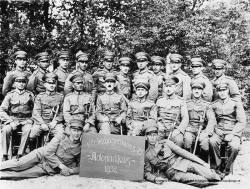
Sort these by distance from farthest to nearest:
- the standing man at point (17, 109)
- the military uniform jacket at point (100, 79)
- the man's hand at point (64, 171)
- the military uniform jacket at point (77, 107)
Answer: the military uniform jacket at point (100, 79), the military uniform jacket at point (77, 107), the standing man at point (17, 109), the man's hand at point (64, 171)

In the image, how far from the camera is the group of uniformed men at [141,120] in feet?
14.6

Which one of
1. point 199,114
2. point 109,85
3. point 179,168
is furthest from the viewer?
point 109,85

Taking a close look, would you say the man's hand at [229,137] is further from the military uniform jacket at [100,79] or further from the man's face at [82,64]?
the man's face at [82,64]

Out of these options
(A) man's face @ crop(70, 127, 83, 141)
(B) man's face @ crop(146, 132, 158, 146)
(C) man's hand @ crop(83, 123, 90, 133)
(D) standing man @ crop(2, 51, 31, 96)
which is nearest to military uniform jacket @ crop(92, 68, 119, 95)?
(C) man's hand @ crop(83, 123, 90, 133)

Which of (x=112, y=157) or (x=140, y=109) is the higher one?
(x=140, y=109)

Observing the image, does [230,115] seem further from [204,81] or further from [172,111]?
[172,111]

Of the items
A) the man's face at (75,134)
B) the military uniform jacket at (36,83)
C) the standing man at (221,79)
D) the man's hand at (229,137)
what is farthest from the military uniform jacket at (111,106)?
the standing man at (221,79)

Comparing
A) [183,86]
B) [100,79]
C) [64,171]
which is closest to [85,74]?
[100,79]

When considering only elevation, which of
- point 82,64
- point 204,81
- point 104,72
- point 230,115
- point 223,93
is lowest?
point 230,115

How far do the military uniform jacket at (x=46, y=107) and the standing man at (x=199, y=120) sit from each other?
2.45m

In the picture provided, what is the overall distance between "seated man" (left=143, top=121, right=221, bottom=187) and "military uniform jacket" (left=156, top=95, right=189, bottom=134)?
790 millimetres

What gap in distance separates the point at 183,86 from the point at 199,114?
87cm

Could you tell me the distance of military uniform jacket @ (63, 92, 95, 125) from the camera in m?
5.40

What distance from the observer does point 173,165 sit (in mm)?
4395
